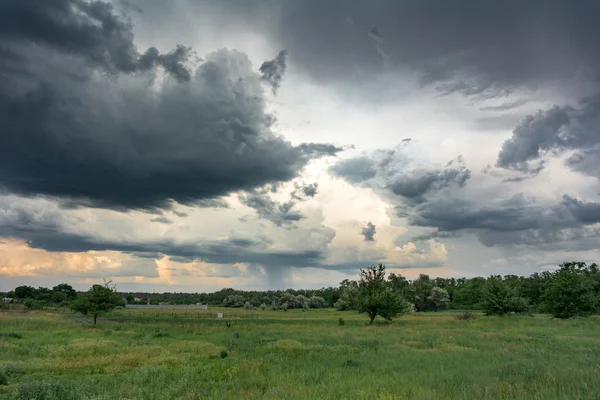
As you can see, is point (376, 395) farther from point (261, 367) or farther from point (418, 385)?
point (261, 367)

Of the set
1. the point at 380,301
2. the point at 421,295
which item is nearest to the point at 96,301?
the point at 380,301

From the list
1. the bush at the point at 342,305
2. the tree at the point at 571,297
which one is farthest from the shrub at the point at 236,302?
the tree at the point at 571,297

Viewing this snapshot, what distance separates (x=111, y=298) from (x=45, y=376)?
4413 cm

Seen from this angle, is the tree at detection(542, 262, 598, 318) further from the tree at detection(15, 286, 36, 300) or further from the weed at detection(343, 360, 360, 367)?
the tree at detection(15, 286, 36, 300)

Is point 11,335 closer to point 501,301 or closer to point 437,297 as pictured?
point 501,301

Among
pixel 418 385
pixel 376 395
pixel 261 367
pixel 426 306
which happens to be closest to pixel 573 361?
pixel 418 385

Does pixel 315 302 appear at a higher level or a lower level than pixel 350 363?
lower

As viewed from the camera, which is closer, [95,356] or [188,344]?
[95,356]

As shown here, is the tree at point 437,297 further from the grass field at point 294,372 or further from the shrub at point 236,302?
the grass field at point 294,372

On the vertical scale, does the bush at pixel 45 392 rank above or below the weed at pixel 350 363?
above

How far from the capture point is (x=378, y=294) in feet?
206

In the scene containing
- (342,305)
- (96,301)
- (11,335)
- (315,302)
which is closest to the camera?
(11,335)

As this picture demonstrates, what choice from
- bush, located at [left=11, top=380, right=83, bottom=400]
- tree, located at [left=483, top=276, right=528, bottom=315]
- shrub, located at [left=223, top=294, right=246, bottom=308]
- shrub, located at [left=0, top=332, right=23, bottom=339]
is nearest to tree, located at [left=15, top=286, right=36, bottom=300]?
shrub, located at [left=223, top=294, right=246, bottom=308]

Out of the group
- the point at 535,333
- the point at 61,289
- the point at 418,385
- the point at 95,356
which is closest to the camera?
the point at 418,385
